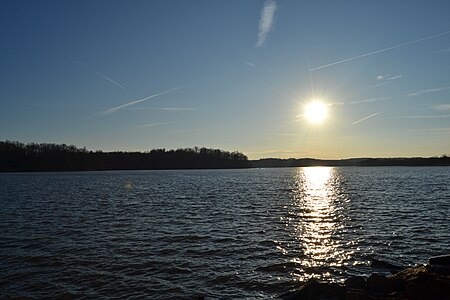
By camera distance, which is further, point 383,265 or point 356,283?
point 383,265

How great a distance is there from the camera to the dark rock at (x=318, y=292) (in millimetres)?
14164

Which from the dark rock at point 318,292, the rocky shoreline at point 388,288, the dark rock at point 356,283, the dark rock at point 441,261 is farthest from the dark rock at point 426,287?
the dark rock at point 441,261

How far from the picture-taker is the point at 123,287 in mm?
16609

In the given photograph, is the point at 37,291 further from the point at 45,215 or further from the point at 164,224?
the point at 45,215

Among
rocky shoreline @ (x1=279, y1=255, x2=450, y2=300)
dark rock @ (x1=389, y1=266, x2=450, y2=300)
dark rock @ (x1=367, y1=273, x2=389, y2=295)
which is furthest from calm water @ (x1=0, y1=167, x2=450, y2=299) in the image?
dark rock @ (x1=389, y1=266, x2=450, y2=300)

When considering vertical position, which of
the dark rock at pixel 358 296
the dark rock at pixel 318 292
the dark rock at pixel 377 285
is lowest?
the dark rock at pixel 318 292

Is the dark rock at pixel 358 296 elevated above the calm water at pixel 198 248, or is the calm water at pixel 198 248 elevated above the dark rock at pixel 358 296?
the dark rock at pixel 358 296

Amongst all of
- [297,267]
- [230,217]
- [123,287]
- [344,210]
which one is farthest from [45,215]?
[344,210]

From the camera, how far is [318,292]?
14562mm

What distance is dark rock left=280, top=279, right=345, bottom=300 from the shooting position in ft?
46.5

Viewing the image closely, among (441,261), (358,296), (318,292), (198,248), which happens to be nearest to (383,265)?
(441,261)

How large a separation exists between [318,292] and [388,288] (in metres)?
2.65

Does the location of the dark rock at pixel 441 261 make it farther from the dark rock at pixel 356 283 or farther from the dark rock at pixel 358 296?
the dark rock at pixel 358 296

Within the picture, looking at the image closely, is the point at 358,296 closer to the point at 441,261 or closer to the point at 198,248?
the point at 441,261
